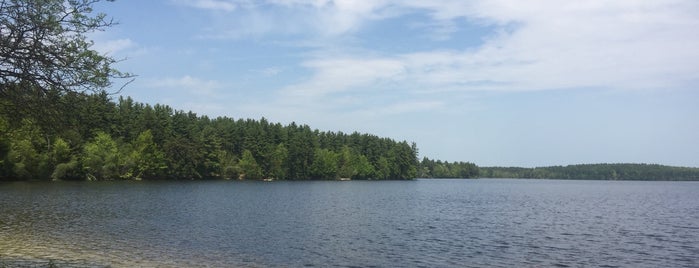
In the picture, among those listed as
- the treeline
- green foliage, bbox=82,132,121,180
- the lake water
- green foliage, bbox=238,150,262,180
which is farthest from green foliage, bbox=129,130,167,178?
the lake water

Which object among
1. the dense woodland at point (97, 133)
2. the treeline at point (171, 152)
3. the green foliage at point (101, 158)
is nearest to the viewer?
the dense woodland at point (97, 133)

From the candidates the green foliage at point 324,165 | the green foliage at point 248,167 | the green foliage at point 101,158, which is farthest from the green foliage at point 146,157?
Result: the green foliage at point 324,165

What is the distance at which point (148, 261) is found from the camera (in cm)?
2559

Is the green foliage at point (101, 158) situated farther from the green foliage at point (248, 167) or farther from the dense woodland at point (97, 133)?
the green foliage at point (248, 167)

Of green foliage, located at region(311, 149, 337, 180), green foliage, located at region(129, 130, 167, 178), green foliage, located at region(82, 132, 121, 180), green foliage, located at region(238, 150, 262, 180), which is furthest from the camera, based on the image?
green foliage, located at region(311, 149, 337, 180)

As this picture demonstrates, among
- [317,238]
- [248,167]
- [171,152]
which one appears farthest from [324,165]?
[317,238]

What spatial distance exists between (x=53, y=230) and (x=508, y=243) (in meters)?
32.1

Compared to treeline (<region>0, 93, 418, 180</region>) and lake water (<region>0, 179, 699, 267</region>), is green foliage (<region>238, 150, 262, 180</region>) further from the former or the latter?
lake water (<region>0, 179, 699, 267</region>)

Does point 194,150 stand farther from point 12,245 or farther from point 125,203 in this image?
point 12,245

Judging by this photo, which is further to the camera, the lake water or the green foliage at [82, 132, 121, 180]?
the green foliage at [82, 132, 121, 180]

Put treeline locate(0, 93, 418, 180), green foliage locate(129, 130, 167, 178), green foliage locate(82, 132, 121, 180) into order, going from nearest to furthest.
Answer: treeline locate(0, 93, 418, 180) < green foliage locate(82, 132, 121, 180) < green foliage locate(129, 130, 167, 178)

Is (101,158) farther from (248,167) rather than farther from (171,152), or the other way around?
(248,167)

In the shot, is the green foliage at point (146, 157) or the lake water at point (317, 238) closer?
the lake water at point (317, 238)

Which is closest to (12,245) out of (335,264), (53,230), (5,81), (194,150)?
(53,230)
